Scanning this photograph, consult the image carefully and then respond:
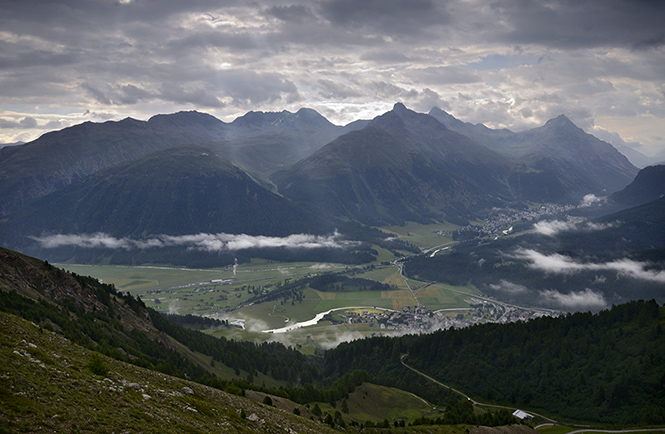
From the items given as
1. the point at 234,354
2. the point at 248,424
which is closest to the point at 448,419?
the point at 248,424

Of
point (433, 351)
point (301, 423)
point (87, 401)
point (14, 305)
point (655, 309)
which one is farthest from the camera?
point (433, 351)

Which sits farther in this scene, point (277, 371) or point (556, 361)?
point (277, 371)

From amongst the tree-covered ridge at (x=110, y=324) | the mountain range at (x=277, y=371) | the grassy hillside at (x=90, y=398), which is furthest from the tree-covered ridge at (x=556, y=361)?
the grassy hillside at (x=90, y=398)

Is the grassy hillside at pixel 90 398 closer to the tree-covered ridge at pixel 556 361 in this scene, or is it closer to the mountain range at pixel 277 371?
the mountain range at pixel 277 371

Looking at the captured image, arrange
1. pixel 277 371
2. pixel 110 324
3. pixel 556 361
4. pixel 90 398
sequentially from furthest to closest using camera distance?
pixel 277 371 → pixel 556 361 → pixel 110 324 → pixel 90 398

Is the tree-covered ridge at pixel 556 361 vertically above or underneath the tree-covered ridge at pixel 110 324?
underneath

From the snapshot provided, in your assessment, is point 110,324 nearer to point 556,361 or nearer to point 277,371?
point 277,371

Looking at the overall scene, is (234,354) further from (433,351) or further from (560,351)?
(560,351)

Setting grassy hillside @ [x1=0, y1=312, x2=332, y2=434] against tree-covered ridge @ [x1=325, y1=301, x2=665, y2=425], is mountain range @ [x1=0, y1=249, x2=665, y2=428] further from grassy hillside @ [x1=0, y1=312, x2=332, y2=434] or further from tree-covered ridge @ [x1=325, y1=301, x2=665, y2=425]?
tree-covered ridge @ [x1=325, y1=301, x2=665, y2=425]

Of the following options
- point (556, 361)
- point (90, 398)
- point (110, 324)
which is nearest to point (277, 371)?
point (110, 324)
